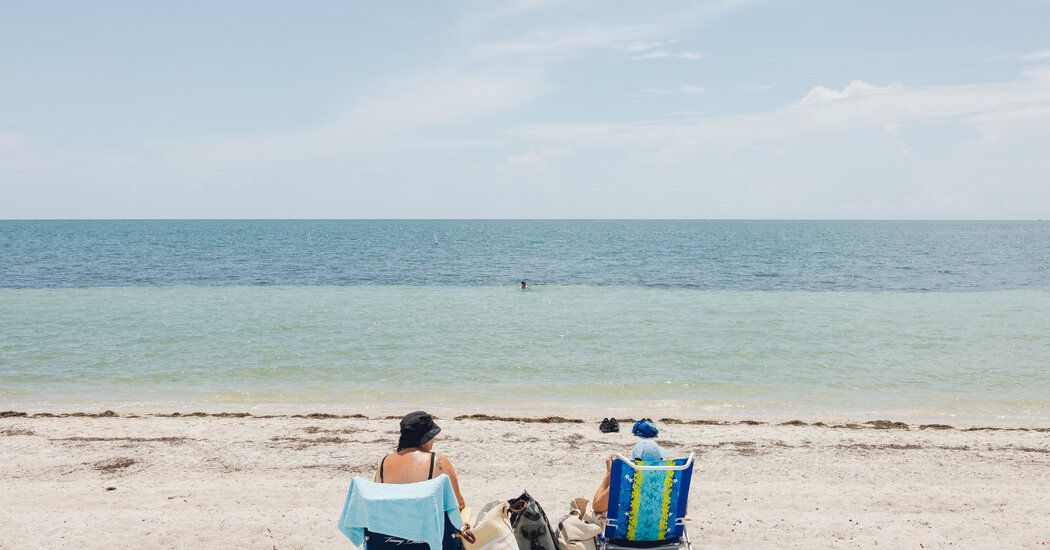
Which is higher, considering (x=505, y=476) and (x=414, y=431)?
(x=414, y=431)

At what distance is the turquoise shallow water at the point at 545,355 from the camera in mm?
14695

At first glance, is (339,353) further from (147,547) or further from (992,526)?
(992,526)

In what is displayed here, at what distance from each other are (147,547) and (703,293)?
107 feet

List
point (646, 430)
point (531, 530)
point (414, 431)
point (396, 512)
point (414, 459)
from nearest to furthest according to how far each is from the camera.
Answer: point (396, 512), point (414, 459), point (414, 431), point (531, 530), point (646, 430)

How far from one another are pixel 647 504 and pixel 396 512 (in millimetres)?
2202

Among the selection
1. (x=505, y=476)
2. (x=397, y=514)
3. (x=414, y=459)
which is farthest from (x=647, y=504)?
(x=505, y=476)

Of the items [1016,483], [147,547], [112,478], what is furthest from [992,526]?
[112,478]

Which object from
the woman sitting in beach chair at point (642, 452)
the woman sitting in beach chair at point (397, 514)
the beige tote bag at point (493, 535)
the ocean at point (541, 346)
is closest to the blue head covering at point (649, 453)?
the woman sitting in beach chair at point (642, 452)

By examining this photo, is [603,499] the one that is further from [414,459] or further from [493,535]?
[414,459]

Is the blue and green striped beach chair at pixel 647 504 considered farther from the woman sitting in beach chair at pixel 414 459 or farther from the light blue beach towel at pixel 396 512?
the light blue beach towel at pixel 396 512

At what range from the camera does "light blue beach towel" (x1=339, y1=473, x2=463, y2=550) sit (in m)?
4.64

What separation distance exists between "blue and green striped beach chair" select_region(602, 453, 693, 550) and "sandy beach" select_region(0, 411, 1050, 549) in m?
1.66

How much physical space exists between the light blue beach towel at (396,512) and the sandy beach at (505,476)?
8.90ft

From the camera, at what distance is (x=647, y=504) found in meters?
5.64
